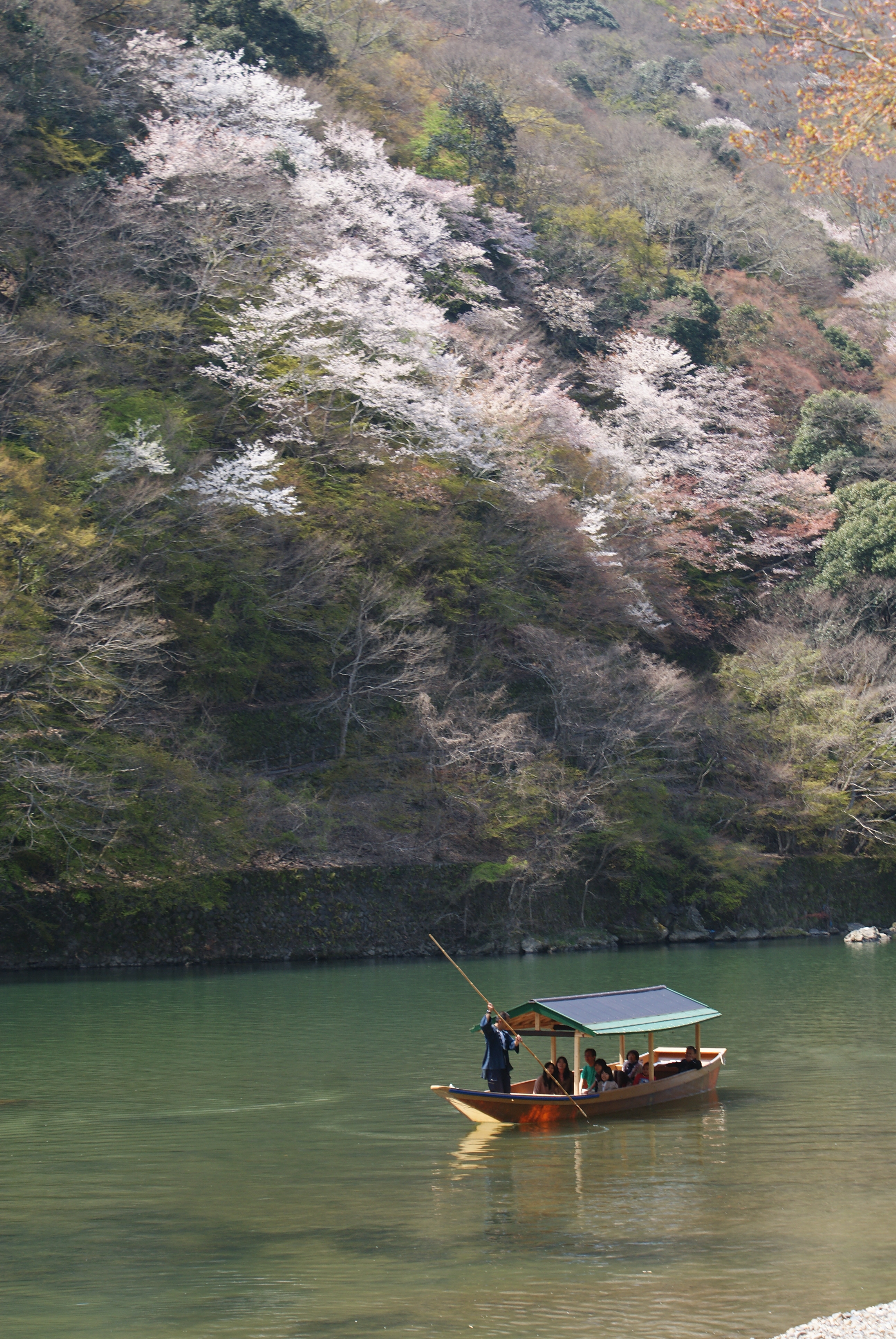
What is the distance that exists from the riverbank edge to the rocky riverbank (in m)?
22.0

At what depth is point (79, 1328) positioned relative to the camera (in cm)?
793

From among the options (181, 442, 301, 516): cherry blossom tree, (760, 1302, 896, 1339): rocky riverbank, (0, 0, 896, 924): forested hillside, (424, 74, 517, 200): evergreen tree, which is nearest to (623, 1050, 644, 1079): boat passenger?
(760, 1302, 896, 1339): rocky riverbank

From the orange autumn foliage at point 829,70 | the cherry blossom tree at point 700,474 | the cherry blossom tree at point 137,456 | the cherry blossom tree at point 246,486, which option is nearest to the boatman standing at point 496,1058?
the orange autumn foliage at point 829,70

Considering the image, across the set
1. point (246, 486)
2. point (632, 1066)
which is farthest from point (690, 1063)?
point (246, 486)

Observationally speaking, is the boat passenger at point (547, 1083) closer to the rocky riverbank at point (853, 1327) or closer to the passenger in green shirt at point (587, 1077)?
the passenger in green shirt at point (587, 1077)

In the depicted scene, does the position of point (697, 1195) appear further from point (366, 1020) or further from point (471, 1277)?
point (366, 1020)

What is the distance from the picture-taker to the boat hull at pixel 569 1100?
44.2 feet

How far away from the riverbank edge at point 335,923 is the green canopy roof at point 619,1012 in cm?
1456

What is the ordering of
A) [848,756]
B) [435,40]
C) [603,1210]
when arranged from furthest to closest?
[435,40], [848,756], [603,1210]

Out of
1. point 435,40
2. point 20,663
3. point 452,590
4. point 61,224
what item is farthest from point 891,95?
point 435,40

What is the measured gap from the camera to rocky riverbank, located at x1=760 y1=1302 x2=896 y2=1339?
276 inches

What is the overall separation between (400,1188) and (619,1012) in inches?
175

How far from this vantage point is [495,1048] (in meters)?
14.0

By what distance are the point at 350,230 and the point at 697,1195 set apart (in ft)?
128
